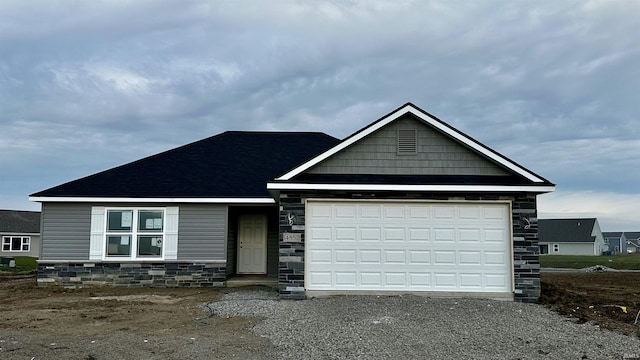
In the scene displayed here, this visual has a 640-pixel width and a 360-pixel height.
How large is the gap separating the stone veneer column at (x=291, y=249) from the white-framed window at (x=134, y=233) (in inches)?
208

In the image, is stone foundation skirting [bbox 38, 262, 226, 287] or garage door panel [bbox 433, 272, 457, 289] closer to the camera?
garage door panel [bbox 433, 272, 457, 289]

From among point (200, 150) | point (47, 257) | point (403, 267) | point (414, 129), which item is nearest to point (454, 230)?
point (403, 267)

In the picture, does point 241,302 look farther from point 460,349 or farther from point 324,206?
point 460,349

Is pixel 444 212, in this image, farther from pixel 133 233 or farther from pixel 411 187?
pixel 133 233

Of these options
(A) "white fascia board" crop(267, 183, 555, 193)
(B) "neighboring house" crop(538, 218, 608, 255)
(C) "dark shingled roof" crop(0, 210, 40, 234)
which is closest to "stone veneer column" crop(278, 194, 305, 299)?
(A) "white fascia board" crop(267, 183, 555, 193)

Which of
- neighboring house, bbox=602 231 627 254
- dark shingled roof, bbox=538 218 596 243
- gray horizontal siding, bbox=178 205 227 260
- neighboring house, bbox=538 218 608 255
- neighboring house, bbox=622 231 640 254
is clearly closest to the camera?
gray horizontal siding, bbox=178 205 227 260

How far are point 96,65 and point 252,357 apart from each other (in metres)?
12.9

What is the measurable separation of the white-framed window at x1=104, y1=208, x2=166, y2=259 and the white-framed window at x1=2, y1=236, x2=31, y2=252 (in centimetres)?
3007

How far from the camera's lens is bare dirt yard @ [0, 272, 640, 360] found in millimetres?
7516

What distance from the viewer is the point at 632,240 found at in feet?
292

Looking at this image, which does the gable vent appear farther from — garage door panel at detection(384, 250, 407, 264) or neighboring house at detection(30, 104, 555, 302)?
garage door panel at detection(384, 250, 407, 264)

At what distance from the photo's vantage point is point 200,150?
18734 millimetres

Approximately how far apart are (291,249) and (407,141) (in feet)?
12.5

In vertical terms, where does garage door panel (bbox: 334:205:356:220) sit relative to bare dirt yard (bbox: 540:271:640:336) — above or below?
above
